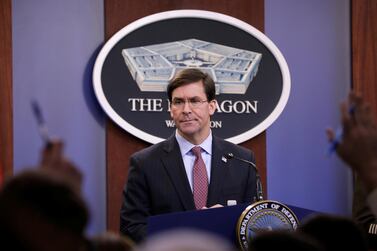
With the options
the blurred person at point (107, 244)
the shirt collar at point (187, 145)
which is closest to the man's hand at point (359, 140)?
the blurred person at point (107, 244)

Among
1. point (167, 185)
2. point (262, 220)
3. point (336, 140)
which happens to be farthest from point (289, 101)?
point (336, 140)

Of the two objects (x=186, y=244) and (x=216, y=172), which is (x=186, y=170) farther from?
(x=186, y=244)

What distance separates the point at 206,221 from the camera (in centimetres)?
332

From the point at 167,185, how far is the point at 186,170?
0.17m

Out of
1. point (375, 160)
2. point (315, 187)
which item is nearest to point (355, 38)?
point (315, 187)

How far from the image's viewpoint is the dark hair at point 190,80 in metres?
4.29

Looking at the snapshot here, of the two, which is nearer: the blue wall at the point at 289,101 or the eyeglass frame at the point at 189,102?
the eyeglass frame at the point at 189,102

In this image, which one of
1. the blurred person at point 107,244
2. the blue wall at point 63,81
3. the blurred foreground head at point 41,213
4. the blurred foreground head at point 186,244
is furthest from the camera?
the blue wall at point 63,81

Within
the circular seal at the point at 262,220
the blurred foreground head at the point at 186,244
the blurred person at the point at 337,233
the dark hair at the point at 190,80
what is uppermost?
the dark hair at the point at 190,80

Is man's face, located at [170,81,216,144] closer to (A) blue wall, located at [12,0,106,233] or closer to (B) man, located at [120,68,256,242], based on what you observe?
(B) man, located at [120,68,256,242]

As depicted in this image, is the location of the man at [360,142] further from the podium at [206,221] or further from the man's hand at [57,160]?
the podium at [206,221]

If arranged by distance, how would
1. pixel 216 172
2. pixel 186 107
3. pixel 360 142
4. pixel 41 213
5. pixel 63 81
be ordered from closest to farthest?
pixel 41 213
pixel 360 142
pixel 216 172
pixel 186 107
pixel 63 81

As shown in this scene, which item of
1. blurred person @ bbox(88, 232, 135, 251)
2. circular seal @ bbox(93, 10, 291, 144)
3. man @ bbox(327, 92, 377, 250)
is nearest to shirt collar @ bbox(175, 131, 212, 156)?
circular seal @ bbox(93, 10, 291, 144)

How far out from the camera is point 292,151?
5.37m
